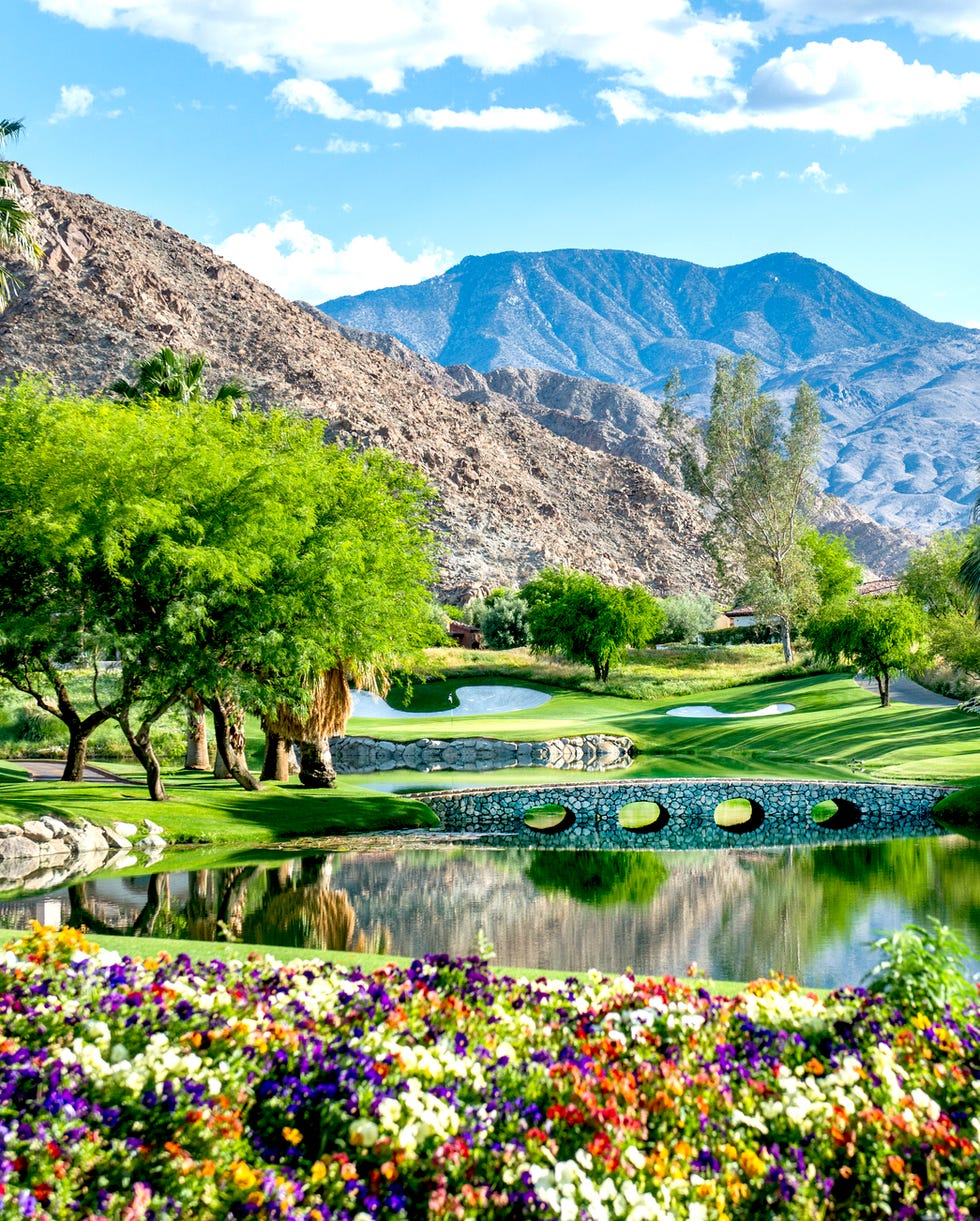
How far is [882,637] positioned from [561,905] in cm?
2999

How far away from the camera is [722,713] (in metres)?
49.1

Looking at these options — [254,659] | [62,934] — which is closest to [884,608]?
[254,659]

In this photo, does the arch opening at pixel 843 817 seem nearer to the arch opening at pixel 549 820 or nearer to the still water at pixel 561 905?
the still water at pixel 561 905

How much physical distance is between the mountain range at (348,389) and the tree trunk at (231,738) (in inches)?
2493

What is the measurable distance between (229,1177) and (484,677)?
176 feet

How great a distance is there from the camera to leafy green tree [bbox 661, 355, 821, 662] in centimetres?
6556

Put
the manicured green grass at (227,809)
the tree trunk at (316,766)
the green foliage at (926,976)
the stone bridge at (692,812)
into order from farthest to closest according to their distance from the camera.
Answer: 1. the tree trunk at (316,766)
2. the stone bridge at (692,812)
3. the manicured green grass at (227,809)
4. the green foliage at (926,976)

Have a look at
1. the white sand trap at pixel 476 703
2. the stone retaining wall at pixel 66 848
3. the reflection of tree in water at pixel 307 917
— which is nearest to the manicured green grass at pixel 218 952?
the reflection of tree in water at pixel 307 917

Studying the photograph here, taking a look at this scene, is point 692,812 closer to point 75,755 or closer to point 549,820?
point 549,820

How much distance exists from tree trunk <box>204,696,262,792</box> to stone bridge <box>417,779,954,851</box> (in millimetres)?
4358

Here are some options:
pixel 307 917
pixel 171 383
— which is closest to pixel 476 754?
pixel 171 383

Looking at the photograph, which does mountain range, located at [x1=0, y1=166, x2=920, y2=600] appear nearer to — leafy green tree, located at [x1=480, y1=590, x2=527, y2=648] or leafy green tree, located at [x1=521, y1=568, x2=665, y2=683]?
leafy green tree, located at [x1=480, y1=590, x2=527, y2=648]

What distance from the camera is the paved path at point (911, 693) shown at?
4419cm

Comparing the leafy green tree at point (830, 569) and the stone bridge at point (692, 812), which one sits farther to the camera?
the leafy green tree at point (830, 569)
